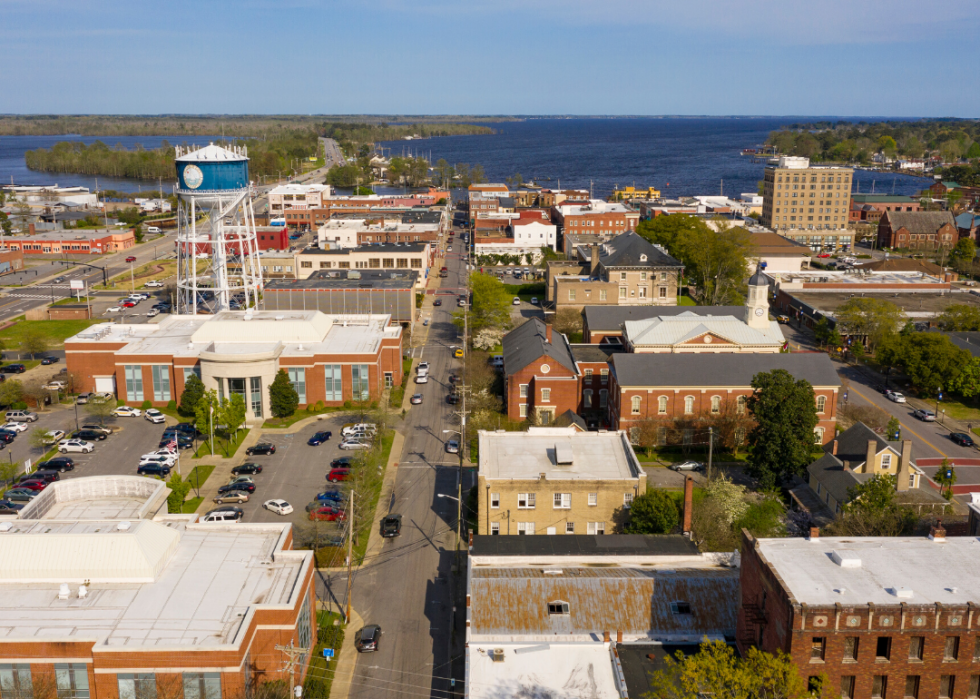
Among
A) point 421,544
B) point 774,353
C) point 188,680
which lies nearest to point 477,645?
point 188,680

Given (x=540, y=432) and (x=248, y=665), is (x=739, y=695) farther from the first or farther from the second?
(x=540, y=432)

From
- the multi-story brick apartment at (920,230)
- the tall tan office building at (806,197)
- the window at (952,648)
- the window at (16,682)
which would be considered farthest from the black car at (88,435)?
the multi-story brick apartment at (920,230)

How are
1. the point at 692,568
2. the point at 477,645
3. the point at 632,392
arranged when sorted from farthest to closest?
the point at 632,392, the point at 692,568, the point at 477,645

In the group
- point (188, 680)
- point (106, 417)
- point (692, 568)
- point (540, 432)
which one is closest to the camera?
point (188, 680)

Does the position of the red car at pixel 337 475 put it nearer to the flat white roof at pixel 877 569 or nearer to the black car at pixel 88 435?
the black car at pixel 88 435

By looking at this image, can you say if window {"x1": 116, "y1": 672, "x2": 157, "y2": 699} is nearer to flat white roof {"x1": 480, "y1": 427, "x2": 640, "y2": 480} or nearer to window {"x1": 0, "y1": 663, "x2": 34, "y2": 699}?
window {"x1": 0, "y1": 663, "x2": 34, "y2": 699}

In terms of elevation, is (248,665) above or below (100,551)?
below

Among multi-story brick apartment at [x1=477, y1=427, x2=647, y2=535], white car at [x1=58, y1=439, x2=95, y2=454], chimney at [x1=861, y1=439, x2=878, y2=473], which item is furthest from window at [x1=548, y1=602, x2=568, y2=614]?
white car at [x1=58, y1=439, x2=95, y2=454]

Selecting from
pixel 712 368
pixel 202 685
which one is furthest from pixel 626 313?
pixel 202 685
